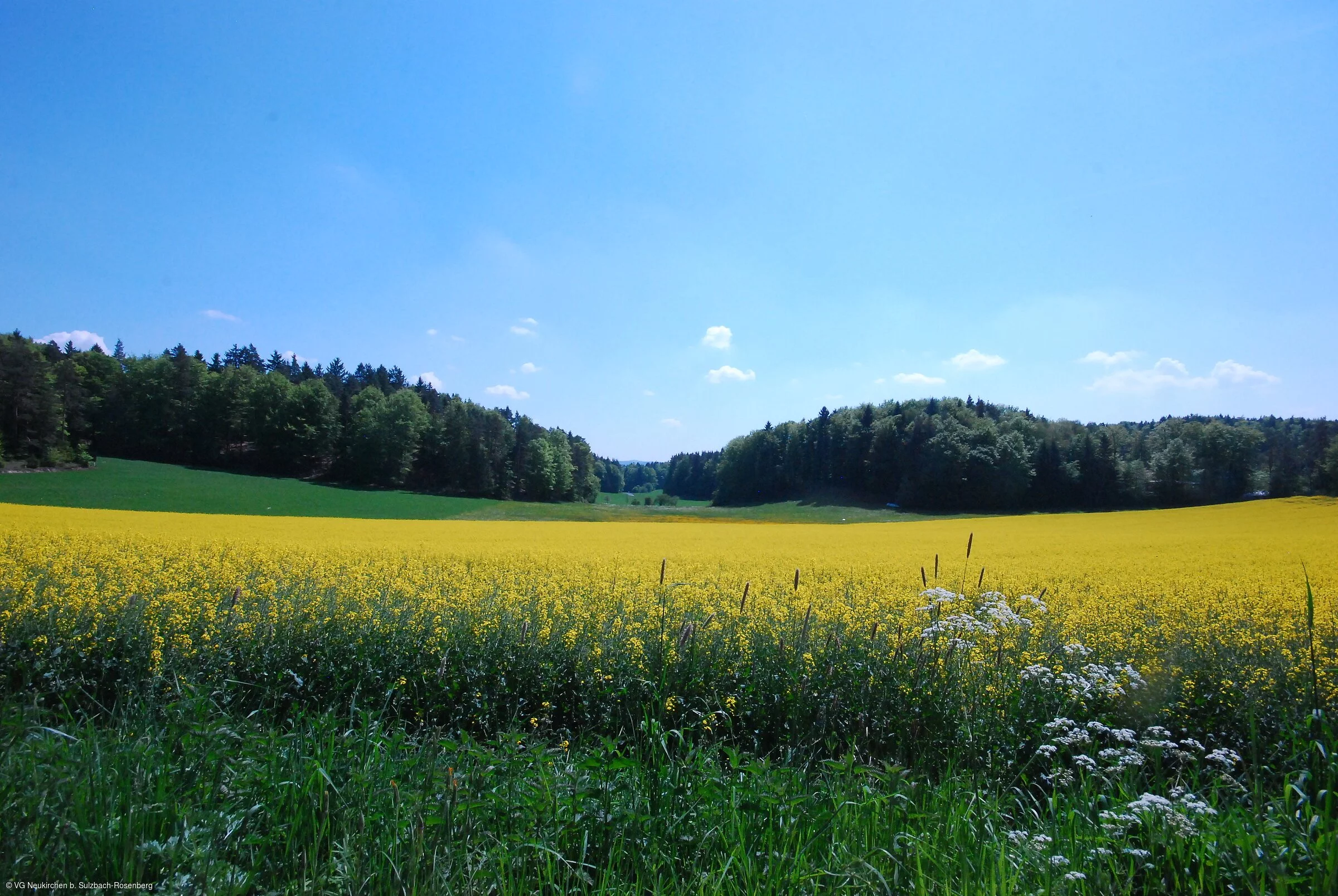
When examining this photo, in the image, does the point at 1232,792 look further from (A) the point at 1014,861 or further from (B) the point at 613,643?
(B) the point at 613,643

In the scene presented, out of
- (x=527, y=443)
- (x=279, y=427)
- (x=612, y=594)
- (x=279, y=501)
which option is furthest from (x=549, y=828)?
(x=527, y=443)

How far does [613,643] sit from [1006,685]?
11.6ft

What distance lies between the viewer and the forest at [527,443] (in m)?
47.2

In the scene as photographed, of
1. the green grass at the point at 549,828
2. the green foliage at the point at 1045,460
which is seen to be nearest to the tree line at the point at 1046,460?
the green foliage at the point at 1045,460

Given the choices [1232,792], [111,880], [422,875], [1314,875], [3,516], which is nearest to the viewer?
[1314,875]

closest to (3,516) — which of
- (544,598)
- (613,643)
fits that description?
(544,598)

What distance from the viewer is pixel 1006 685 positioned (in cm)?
496

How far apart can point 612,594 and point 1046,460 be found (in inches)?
2390

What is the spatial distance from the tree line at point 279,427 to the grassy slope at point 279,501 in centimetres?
625

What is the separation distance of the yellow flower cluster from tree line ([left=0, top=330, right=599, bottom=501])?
49.2 m

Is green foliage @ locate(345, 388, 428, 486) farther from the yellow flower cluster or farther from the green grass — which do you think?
the green grass

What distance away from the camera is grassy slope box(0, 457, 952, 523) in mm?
32250

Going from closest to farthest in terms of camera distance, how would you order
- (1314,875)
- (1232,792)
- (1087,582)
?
(1314,875) → (1232,792) → (1087,582)

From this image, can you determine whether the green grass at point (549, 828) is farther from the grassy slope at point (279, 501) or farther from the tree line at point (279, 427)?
the tree line at point (279, 427)
